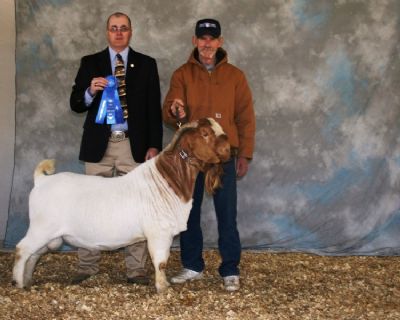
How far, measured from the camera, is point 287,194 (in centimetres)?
612

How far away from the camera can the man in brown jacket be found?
15.0ft

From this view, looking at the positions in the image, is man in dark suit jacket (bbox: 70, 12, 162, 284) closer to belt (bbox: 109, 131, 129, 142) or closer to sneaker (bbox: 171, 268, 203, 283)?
belt (bbox: 109, 131, 129, 142)

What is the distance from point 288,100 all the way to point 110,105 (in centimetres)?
206

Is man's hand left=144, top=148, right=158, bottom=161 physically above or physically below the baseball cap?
below

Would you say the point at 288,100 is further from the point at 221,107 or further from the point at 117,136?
the point at 117,136

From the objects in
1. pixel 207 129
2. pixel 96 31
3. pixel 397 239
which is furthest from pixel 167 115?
pixel 397 239

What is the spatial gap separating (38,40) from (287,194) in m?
2.65

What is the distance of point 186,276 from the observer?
16.1ft

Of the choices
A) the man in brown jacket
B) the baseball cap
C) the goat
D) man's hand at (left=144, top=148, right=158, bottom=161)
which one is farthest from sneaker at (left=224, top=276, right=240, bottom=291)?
the baseball cap

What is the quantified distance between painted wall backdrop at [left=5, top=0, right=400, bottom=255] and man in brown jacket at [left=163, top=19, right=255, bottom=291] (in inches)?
51.0

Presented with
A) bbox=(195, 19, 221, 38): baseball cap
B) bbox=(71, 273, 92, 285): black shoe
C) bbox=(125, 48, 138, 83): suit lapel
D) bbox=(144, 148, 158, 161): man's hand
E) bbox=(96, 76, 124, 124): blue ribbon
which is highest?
bbox=(195, 19, 221, 38): baseball cap

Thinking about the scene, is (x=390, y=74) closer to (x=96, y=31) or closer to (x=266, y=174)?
(x=266, y=174)

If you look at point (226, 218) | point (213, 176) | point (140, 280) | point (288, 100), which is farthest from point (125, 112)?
point (288, 100)

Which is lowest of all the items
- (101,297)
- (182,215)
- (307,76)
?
(101,297)
